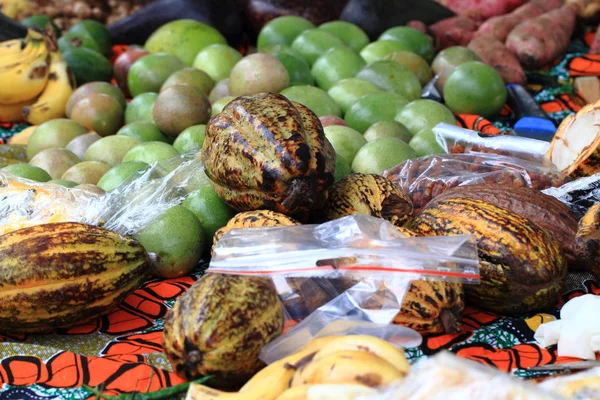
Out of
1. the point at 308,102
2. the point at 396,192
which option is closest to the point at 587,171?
the point at 396,192

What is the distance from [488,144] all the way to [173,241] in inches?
54.3

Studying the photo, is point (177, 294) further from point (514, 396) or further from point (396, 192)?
point (514, 396)

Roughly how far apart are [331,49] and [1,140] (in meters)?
1.90

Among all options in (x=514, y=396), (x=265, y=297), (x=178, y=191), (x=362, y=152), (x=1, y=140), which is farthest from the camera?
(x=1, y=140)

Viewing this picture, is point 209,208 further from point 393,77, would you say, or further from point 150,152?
point 393,77

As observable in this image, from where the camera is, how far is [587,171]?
2.29m

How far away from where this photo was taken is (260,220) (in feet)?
5.79

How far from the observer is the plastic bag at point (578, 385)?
1.08 metres

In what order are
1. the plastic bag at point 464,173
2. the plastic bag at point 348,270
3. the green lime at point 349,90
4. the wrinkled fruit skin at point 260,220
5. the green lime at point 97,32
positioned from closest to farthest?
the plastic bag at point 348,270
the wrinkled fruit skin at point 260,220
the plastic bag at point 464,173
the green lime at point 349,90
the green lime at point 97,32

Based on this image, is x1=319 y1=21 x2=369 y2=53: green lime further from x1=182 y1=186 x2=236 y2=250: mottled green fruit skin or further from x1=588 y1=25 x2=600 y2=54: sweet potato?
x1=182 y1=186 x2=236 y2=250: mottled green fruit skin

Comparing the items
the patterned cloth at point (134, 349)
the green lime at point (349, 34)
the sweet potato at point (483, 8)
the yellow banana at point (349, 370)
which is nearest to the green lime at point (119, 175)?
the patterned cloth at point (134, 349)

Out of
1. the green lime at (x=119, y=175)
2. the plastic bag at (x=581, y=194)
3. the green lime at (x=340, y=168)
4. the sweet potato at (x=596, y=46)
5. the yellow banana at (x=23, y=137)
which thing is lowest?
the yellow banana at (x=23, y=137)

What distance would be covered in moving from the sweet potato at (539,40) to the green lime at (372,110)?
4.91ft

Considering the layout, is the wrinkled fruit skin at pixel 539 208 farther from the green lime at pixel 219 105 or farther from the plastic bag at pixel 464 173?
the green lime at pixel 219 105
